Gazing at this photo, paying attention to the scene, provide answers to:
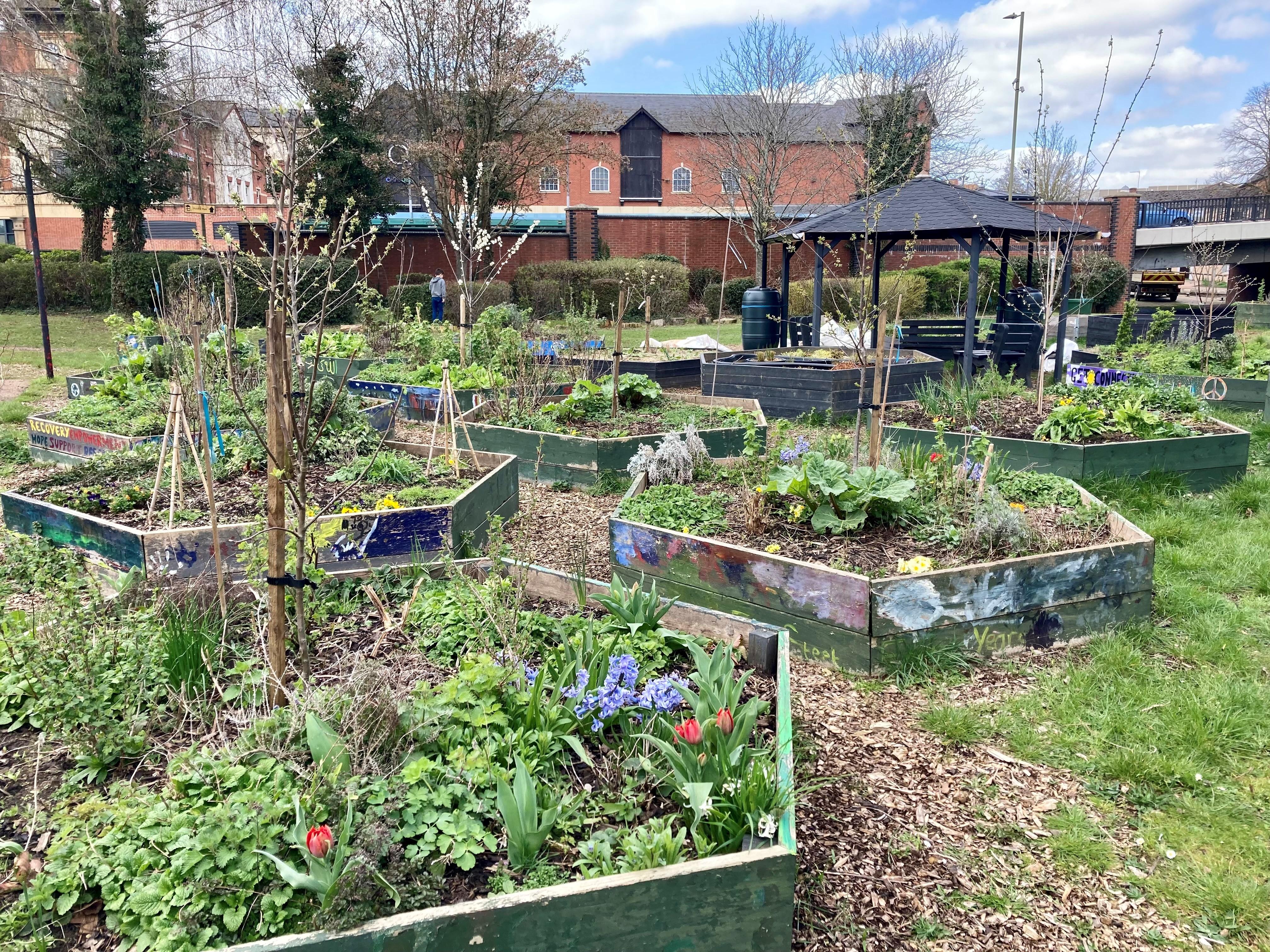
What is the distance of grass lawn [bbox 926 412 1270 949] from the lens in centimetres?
276

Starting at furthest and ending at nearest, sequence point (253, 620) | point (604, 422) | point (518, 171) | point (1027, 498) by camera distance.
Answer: point (518, 171), point (604, 422), point (1027, 498), point (253, 620)

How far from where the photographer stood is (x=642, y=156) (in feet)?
139

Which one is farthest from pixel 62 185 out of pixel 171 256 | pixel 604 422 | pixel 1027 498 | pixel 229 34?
pixel 1027 498

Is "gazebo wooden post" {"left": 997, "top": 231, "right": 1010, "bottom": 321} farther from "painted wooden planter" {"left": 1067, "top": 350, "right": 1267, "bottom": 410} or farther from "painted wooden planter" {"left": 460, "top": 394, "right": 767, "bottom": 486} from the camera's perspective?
"painted wooden planter" {"left": 460, "top": 394, "right": 767, "bottom": 486}

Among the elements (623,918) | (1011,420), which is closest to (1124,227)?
(1011,420)

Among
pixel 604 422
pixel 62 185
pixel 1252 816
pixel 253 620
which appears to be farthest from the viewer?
pixel 62 185

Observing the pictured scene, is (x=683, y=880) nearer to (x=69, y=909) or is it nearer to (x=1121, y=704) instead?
(x=69, y=909)

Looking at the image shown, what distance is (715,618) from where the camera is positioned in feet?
12.4

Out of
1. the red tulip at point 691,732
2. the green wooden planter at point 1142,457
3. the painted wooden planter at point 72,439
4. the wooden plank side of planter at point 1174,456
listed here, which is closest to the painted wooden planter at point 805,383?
the green wooden planter at point 1142,457

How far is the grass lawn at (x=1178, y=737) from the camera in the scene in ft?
9.06

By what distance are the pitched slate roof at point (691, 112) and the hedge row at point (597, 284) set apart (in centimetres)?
625

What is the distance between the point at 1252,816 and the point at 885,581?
4.94 ft

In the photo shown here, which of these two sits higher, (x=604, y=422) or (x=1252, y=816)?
(x=604, y=422)

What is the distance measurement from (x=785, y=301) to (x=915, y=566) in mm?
10005
